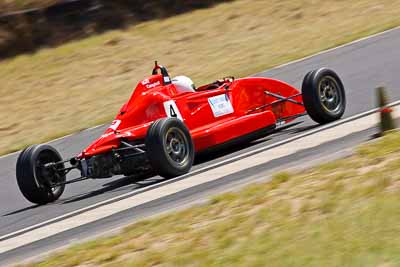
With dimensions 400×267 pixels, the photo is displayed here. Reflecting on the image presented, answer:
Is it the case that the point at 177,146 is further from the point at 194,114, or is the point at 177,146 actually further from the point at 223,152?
the point at 223,152

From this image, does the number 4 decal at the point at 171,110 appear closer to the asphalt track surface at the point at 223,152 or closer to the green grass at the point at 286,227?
the asphalt track surface at the point at 223,152

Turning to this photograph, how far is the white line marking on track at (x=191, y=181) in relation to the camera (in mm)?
9914

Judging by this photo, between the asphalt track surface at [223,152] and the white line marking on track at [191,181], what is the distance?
281 millimetres

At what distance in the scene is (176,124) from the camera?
11.4 metres

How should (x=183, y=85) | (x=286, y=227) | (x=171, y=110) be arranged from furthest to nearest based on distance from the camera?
(x=183, y=85), (x=171, y=110), (x=286, y=227)

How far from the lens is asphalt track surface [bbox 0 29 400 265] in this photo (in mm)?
9797

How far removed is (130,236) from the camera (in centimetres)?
816

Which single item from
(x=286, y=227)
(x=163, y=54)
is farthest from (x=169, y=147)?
(x=163, y=54)

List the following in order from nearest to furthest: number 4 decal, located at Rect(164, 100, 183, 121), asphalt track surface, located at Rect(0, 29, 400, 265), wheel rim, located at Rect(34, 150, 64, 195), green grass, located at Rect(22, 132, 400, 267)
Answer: green grass, located at Rect(22, 132, 400, 267) < asphalt track surface, located at Rect(0, 29, 400, 265) < wheel rim, located at Rect(34, 150, 64, 195) < number 4 decal, located at Rect(164, 100, 183, 121)

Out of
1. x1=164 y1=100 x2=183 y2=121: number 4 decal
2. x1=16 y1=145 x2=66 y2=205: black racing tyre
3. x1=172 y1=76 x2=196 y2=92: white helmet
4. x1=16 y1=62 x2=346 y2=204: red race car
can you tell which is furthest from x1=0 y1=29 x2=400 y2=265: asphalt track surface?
x1=172 y1=76 x2=196 y2=92: white helmet

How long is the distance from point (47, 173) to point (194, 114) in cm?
202

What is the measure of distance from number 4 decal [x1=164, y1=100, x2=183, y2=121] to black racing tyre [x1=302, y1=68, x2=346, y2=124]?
1.77 meters

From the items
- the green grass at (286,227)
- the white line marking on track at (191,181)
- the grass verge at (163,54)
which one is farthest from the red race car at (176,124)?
the grass verge at (163,54)

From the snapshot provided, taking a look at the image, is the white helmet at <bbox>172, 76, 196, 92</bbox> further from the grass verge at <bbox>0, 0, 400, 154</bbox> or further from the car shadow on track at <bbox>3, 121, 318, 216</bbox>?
the grass verge at <bbox>0, 0, 400, 154</bbox>
